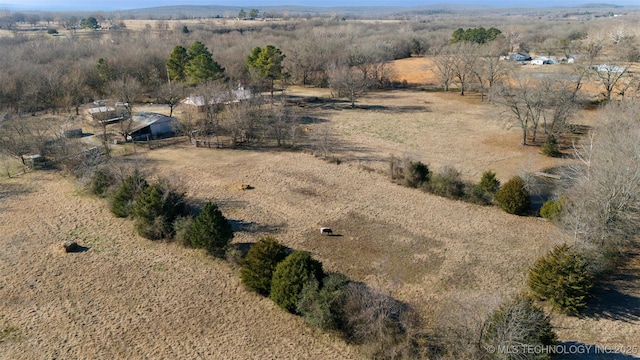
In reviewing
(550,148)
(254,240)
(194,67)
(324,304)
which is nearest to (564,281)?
(324,304)

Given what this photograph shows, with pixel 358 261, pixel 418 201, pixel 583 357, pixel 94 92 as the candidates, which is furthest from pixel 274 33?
pixel 583 357

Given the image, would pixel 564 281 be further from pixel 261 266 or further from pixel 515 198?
pixel 261 266

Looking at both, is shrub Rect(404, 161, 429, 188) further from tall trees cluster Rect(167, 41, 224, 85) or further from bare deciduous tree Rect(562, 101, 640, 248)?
tall trees cluster Rect(167, 41, 224, 85)

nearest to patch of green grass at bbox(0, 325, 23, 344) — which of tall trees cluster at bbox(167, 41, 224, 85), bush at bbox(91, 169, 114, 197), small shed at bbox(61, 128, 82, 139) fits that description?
bush at bbox(91, 169, 114, 197)

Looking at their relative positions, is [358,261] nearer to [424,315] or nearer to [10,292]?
[424,315]

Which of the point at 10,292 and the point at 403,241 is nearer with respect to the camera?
the point at 10,292
